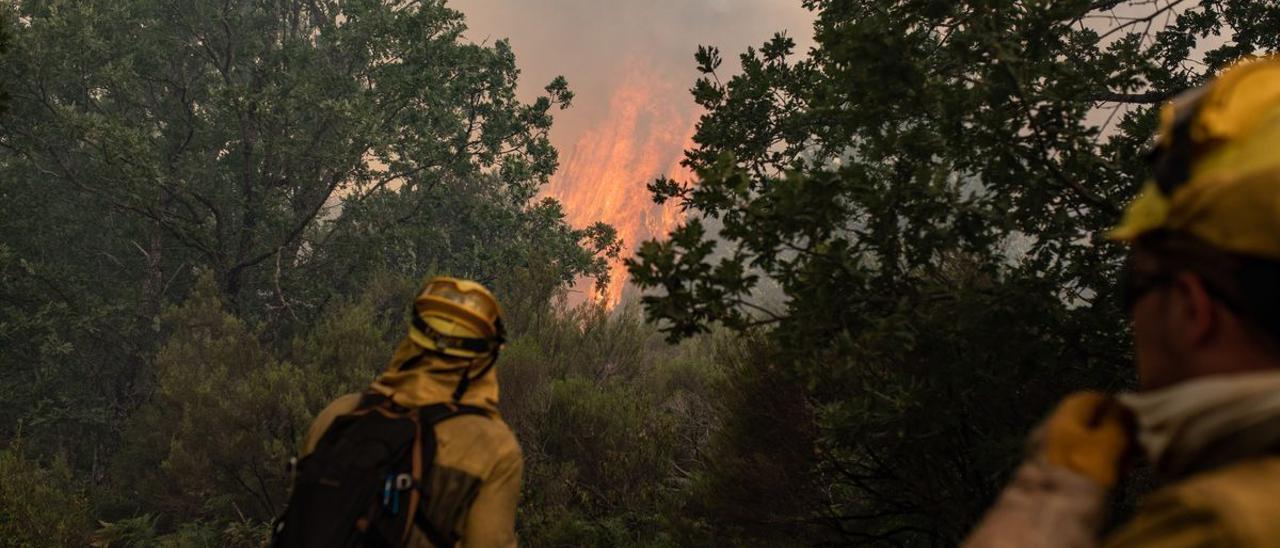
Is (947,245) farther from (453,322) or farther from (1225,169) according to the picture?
(1225,169)

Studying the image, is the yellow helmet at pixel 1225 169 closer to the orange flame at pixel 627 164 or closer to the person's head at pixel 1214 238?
the person's head at pixel 1214 238

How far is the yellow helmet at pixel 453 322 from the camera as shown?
7.66 ft

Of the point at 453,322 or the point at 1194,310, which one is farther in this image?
the point at 453,322

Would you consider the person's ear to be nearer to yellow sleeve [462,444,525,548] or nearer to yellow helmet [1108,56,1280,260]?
yellow helmet [1108,56,1280,260]

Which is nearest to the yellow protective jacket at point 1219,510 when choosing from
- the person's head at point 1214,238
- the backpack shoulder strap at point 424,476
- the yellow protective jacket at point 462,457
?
the person's head at point 1214,238

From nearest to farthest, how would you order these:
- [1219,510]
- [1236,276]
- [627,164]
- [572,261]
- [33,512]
A: [1219,510] < [1236,276] < [33,512] < [572,261] < [627,164]

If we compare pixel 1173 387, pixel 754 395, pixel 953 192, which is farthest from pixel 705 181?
pixel 754 395

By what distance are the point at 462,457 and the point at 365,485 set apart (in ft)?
0.95

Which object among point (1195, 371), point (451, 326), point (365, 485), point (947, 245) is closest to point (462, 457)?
point (365, 485)

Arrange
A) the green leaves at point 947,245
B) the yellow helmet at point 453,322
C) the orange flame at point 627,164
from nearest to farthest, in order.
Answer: the yellow helmet at point 453,322, the green leaves at point 947,245, the orange flame at point 627,164

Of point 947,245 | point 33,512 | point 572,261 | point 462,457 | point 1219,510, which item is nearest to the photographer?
point 1219,510

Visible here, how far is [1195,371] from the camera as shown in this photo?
81cm

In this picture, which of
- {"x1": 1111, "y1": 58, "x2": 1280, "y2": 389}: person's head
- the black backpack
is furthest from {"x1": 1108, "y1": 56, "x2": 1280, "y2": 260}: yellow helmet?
the black backpack

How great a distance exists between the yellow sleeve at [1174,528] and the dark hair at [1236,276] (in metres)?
0.23
